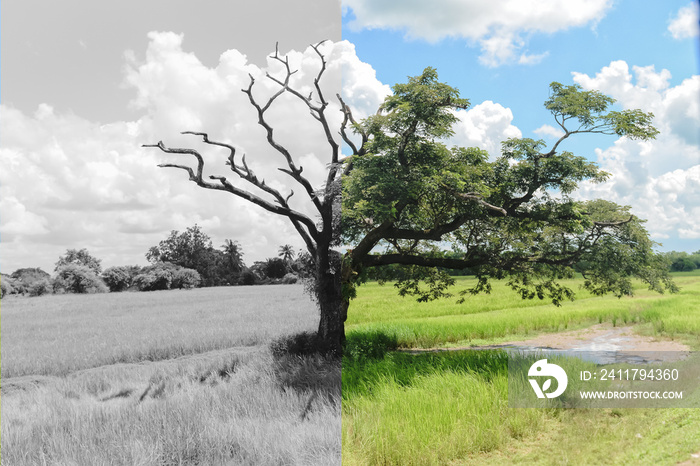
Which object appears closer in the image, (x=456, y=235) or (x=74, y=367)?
(x=74, y=367)

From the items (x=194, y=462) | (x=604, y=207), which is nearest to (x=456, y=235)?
(x=604, y=207)

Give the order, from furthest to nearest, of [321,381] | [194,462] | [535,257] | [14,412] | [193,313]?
[193,313] → [535,257] → [321,381] → [14,412] → [194,462]

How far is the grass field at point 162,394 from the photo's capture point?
6867mm

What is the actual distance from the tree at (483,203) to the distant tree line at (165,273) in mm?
9307

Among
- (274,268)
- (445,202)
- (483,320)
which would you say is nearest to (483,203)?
(445,202)

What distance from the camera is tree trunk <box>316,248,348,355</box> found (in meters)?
13.5

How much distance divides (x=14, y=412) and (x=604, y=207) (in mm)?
15603

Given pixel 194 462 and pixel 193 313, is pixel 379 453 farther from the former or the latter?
pixel 193 313

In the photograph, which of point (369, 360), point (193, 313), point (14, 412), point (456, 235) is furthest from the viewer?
point (193, 313)

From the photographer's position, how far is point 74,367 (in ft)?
44.2

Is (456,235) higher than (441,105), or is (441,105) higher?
(441,105)

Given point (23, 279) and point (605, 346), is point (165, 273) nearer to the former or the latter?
point (23, 279)

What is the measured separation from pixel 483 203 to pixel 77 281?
30.1m

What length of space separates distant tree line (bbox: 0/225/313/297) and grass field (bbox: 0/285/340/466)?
734 centimetres
